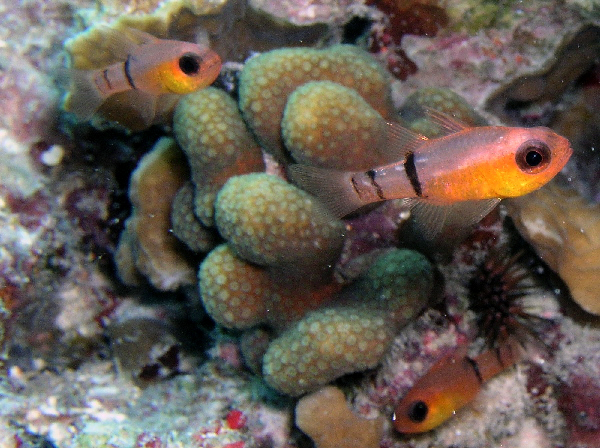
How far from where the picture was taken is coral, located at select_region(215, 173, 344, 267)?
3.29m

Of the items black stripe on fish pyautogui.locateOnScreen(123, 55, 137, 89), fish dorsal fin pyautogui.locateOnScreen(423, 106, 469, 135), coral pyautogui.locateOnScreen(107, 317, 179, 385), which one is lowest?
coral pyautogui.locateOnScreen(107, 317, 179, 385)

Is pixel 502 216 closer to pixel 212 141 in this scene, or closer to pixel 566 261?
pixel 566 261

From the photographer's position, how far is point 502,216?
395cm

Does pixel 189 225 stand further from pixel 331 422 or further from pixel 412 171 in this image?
pixel 412 171

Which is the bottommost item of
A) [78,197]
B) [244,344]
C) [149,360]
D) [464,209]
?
[149,360]

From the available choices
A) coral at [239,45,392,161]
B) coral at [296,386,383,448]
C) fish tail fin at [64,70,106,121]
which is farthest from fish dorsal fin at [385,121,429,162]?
fish tail fin at [64,70,106,121]

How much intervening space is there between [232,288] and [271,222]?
70 cm

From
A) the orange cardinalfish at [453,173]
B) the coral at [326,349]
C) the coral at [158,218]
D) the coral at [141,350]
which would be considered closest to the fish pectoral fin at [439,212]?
the orange cardinalfish at [453,173]

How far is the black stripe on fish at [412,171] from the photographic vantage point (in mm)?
2275

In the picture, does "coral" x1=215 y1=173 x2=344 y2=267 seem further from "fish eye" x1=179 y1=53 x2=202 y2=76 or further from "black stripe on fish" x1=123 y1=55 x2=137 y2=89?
"black stripe on fish" x1=123 y1=55 x2=137 y2=89

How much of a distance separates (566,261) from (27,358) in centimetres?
547

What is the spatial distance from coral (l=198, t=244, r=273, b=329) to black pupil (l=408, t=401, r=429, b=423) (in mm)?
1455

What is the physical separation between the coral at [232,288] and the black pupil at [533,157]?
2.28 meters

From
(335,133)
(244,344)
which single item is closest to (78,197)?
(244,344)
